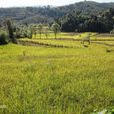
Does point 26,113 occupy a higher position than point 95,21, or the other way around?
point 95,21

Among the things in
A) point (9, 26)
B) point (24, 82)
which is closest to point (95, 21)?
point (9, 26)

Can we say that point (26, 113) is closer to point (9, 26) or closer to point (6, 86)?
point (6, 86)

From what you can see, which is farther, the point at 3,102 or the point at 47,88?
the point at 47,88

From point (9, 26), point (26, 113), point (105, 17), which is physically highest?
point (105, 17)

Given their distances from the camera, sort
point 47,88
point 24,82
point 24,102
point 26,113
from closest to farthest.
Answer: point 26,113, point 24,102, point 47,88, point 24,82

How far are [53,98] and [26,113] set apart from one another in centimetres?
150

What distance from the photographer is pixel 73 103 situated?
21.1 feet

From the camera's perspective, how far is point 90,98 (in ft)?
22.2

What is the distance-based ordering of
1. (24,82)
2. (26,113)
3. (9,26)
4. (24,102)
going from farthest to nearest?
(9,26)
(24,82)
(24,102)
(26,113)

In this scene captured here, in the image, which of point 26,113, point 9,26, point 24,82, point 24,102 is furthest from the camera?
point 9,26

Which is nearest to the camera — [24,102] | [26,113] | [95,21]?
[26,113]

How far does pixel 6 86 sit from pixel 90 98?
453cm

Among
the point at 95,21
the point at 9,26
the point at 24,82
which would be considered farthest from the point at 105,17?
the point at 24,82

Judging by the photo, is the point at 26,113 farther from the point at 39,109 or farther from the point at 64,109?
the point at 64,109
